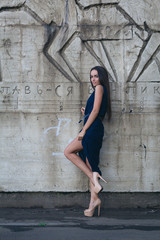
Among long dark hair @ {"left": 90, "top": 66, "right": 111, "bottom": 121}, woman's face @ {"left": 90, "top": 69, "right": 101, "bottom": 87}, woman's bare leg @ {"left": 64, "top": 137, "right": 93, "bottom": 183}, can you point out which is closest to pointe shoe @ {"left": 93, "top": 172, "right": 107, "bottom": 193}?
woman's bare leg @ {"left": 64, "top": 137, "right": 93, "bottom": 183}

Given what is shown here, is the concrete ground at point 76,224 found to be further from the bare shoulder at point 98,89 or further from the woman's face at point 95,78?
the woman's face at point 95,78

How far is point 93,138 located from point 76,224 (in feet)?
3.80

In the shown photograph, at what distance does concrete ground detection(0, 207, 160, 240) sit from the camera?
377cm

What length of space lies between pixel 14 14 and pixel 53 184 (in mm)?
2740

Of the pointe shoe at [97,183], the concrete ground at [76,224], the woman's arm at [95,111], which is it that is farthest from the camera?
the woman's arm at [95,111]

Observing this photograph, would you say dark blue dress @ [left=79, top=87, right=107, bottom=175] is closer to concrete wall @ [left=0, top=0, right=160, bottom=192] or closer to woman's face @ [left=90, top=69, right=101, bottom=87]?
woman's face @ [left=90, top=69, right=101, bottom=87]

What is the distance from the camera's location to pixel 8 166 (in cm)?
522

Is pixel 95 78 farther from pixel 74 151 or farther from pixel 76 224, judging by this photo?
pixel 76 224

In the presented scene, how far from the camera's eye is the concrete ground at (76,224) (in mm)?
3766

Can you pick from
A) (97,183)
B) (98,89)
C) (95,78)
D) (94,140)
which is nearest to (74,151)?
(94,140)

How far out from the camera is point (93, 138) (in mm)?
4625

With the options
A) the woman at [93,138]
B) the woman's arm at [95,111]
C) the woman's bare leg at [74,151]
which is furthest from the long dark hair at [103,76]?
the woman's bare leg at [74,151]

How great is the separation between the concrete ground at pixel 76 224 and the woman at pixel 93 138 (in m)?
0.34

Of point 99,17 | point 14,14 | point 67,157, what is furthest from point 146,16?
point 67,157
